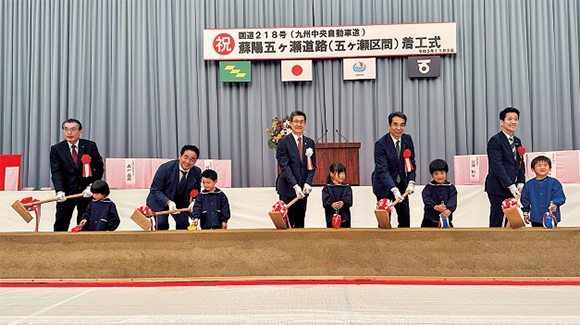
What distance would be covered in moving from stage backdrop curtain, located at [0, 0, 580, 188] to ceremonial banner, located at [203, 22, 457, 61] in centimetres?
18

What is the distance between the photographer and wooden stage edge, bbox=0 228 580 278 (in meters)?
2.09

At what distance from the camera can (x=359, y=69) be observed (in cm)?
603

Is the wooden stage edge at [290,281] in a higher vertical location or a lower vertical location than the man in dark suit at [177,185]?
lower

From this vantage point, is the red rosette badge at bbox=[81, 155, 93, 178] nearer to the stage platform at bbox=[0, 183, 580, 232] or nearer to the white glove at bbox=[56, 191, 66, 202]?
the white glove at bbox=[56, 191, 66, 202]

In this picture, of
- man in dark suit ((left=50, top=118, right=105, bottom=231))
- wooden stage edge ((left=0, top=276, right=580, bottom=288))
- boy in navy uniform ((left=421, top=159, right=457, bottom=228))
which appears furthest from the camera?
man in dark suit ((left=50, top=118, right=105, bottom=231))

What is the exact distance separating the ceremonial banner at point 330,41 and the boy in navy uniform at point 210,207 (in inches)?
138

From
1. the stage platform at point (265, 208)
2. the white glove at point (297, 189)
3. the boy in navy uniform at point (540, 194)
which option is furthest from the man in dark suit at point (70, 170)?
the boy in navy uniform at point (540, 194)

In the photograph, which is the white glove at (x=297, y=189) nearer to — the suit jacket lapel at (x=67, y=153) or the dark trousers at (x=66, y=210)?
the dark trousers at (x=66, y=210)

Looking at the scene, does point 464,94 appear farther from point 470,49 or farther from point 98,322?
point 98,322

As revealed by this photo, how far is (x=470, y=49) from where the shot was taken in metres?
6.03

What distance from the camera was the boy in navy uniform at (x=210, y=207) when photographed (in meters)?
2.78

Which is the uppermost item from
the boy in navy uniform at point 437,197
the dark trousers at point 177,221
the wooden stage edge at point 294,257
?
the boy in navy uniform at point 437,197

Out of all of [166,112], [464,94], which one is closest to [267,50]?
Result: [166,112]

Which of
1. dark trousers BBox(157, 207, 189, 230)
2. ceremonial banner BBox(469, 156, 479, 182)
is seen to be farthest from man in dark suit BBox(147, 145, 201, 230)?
ceremonial banner BBox(469, 156, 479, 182)
